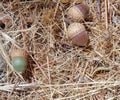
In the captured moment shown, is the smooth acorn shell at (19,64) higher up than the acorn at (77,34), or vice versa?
the acorn at (77,34)

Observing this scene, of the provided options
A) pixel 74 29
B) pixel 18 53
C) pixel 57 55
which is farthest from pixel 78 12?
pixel 18 53

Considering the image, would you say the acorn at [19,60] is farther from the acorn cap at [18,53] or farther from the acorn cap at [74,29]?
the acorn cap at [74,29]

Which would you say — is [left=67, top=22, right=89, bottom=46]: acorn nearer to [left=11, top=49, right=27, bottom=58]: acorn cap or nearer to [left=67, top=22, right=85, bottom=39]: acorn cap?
[left=67, top=22, right=85, bottom=39]: acorn cap

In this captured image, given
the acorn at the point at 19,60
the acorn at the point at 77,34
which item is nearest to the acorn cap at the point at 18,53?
the acorn at the point at 19,60
